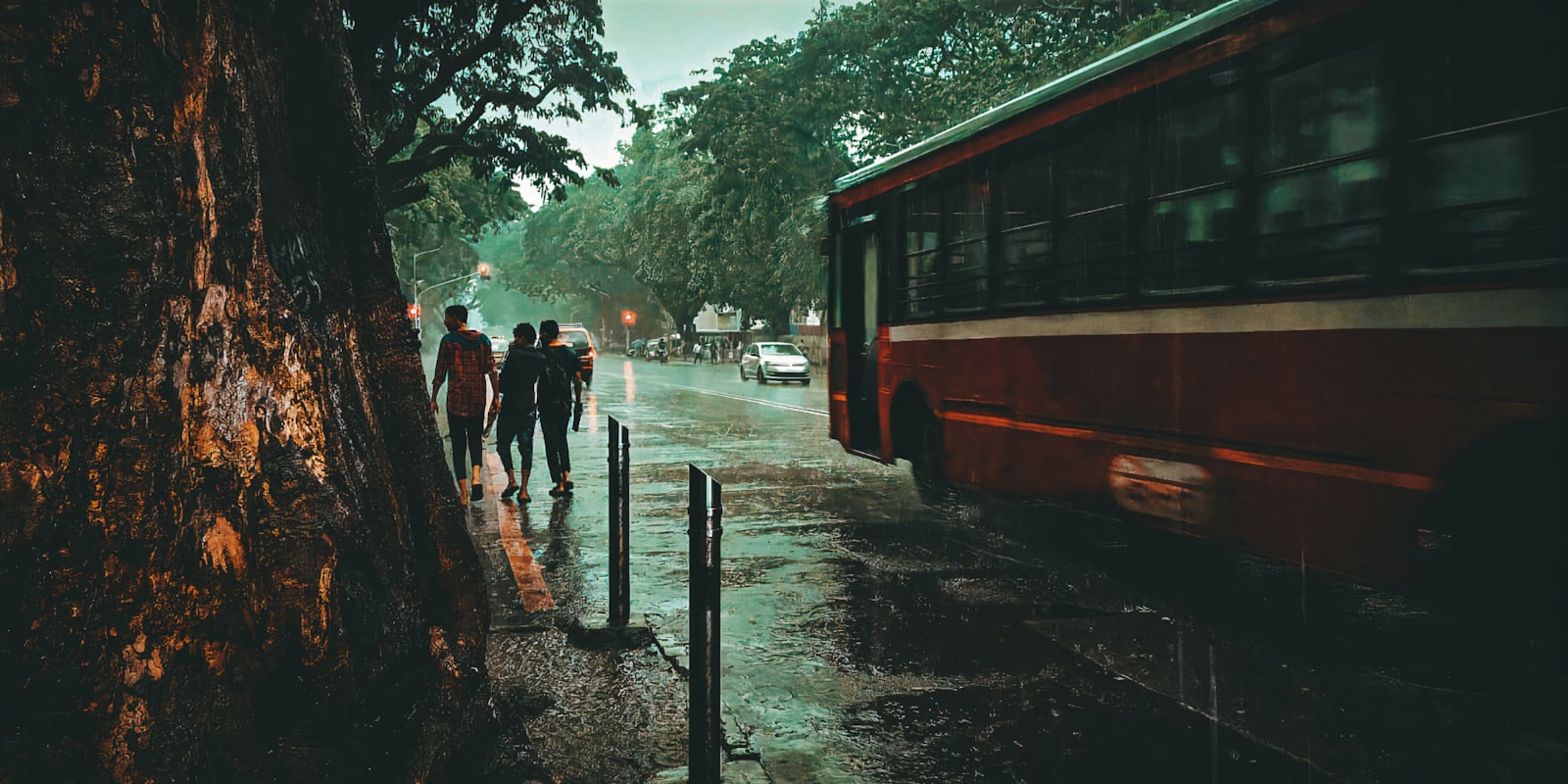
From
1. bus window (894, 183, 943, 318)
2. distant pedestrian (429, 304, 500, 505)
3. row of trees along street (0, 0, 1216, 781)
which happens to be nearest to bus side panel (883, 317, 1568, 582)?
bus window (894, 183, 943, 318)

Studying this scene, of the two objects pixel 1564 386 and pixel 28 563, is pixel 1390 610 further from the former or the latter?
pixel 28 563

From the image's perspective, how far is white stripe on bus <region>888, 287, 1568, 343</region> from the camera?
14.4ft

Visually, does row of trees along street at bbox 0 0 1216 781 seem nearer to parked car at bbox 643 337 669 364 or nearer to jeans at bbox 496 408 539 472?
jeans at bbox 496 408 539 472

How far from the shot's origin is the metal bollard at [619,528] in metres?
5.62

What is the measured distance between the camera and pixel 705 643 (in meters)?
3.52

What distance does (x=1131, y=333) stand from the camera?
678cm

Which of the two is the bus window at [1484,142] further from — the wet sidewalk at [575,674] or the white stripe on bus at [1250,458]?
the wet sidewalk at [575,674]

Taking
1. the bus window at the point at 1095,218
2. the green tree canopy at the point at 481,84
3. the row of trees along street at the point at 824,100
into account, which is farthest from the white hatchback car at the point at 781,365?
the bus window at the point at 1095,218

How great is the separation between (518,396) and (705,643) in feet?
25.0

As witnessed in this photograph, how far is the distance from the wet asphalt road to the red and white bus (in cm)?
57

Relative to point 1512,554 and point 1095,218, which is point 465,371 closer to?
point 1095,218

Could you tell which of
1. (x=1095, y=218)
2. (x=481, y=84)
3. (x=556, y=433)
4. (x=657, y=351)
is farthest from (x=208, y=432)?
(x=657, y=351)

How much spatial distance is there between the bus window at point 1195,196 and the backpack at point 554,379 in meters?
6.13

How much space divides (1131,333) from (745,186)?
31288 millimetres
